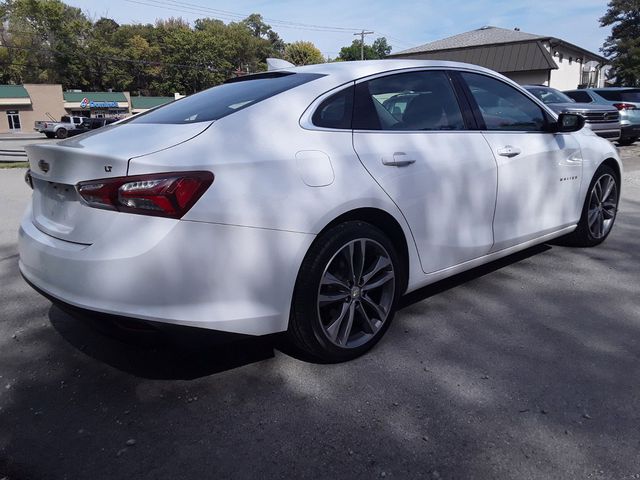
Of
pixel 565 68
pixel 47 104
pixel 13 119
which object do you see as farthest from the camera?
pixel 47 104

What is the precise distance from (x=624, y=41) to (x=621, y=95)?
180 ft

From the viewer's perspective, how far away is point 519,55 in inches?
1535

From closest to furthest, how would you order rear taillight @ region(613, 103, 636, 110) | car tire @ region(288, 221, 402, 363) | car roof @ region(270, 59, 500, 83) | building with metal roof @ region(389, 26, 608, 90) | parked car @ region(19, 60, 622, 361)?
1. parked car @ region(19, 60, 622, 361)
2. car tire @ region(288, 221, 402, 363)
3. car roof @ region(270, 59, 500, 83)
4. rear taillight @ region(613, 103, 636, 110)
5. building with metal roof @ region(389, 26, 608, 90)

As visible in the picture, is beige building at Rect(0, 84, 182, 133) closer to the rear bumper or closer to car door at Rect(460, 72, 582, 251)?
car door at Rect(460, 72, 582, 251)

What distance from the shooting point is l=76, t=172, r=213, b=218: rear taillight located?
221 centimetres

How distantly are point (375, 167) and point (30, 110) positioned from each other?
217 feet

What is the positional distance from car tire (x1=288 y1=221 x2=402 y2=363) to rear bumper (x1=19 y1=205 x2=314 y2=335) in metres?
0.13

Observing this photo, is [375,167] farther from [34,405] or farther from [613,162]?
[613,162]

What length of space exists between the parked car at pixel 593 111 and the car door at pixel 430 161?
9.70m

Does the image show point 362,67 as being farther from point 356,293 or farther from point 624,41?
point 624,41

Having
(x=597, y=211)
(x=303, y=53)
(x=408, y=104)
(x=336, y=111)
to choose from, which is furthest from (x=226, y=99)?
(x=303, y=53)

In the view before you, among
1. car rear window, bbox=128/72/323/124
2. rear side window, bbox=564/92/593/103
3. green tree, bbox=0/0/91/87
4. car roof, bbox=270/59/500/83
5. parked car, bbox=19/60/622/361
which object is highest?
green tree, bbox=0/0/91/87

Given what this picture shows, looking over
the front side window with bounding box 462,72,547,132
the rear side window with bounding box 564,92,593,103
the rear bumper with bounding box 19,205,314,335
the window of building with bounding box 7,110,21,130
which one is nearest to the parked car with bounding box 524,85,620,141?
the rear side window with bounding box 564,92,593,103

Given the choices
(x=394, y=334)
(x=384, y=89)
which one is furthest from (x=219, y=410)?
(x=384, y=89)
